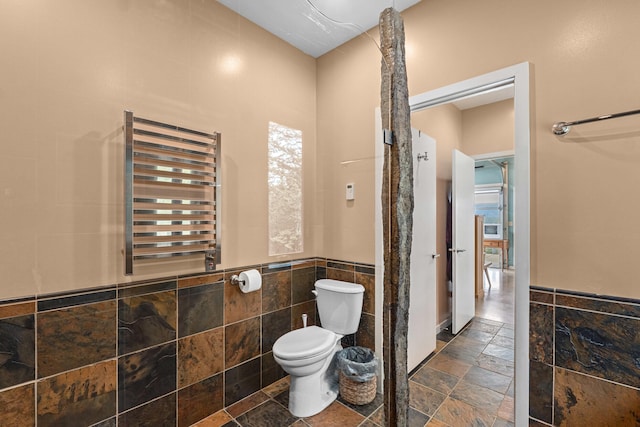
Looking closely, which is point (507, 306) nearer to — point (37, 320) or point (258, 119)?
point (258, 119)

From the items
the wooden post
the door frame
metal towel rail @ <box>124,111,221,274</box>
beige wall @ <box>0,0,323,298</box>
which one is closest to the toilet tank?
beige wall @ <box>0,0,323,298</box>

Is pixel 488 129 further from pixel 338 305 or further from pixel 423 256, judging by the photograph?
pixel 338 305

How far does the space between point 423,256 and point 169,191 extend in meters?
1.92

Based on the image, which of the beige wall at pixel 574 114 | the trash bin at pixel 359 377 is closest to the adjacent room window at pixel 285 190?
the beige wall at pixel 574 114

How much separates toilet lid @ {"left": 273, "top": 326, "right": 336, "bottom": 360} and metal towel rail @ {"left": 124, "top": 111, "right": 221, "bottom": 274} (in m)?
0.65

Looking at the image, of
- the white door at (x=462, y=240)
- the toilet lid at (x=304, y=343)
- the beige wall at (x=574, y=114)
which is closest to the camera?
the beige wall at (x=574, y=114)

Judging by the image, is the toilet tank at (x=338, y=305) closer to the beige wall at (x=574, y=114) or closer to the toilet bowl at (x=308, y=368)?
the toilet bowl at (x=308, y=368)

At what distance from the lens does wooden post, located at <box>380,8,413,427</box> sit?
4.20 ft

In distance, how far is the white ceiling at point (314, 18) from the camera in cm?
162

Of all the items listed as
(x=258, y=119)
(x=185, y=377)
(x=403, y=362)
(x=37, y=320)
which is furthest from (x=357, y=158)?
(x=37, y=320)

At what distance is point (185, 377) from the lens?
1.50 metres

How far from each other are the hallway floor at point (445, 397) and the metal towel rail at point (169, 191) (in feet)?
3.09

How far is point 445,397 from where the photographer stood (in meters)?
1.89

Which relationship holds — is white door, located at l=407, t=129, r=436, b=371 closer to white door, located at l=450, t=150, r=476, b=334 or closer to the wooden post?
white door, located at l=450, t=150, r=476, b=334
